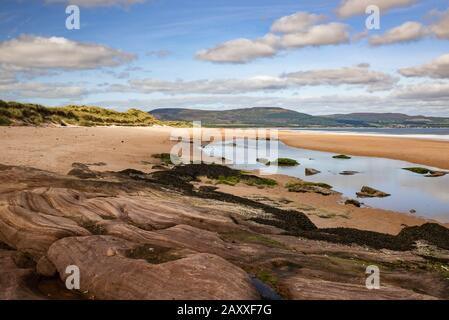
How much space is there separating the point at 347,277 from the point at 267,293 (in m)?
1.87

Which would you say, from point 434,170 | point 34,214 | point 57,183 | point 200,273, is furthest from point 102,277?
point 434,170

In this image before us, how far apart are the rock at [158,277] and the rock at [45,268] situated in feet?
0.42

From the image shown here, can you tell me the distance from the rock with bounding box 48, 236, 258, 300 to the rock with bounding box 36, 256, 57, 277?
128 mm

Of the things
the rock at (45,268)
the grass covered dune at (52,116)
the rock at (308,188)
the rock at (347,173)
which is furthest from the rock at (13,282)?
the grass covered dune at (52,116)

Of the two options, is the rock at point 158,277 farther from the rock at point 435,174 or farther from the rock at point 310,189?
the rock at point 435,174

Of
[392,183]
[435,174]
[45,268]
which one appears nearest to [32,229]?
[45,268]

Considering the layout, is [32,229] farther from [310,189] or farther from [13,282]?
[310,189]

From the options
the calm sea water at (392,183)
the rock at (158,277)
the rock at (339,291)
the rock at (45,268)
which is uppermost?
the rock at (158,277)

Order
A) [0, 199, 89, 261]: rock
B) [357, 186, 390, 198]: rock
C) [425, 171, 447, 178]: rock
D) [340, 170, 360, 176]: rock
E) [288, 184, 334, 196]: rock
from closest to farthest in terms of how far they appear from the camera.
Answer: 1. [0, 199, 89, 261]: rock
2. [288, 184, 334, 196]: rock
3. [357, 186, 390, 198]: rock
4. [425, 171, 447, 178]: rock
5. [340, 170, 360, 176]: rock

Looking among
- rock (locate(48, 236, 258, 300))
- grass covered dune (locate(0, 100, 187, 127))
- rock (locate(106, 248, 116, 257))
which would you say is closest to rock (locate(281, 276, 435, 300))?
rock (locate(48, 236, 258, 300))

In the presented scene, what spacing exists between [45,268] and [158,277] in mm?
2630

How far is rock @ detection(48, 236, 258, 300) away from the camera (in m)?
6.38

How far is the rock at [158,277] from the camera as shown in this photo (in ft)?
20.9

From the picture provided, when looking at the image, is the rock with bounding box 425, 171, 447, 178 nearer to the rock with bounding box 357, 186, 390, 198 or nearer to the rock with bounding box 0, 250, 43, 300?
the rock with bounding box 357, 186, 390, 198
